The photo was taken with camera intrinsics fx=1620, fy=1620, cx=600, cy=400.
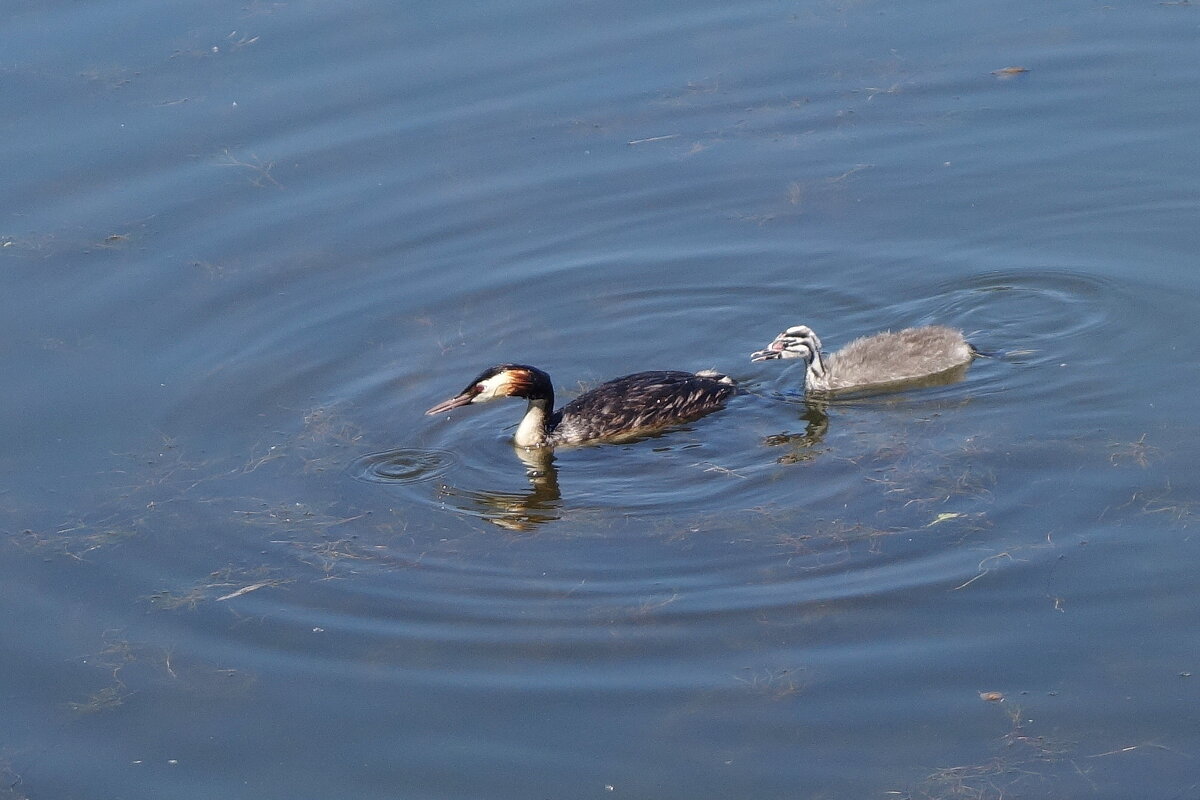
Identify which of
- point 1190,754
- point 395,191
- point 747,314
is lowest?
point 1190,754

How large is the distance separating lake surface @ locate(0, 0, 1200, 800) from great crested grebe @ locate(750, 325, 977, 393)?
0.75 ft

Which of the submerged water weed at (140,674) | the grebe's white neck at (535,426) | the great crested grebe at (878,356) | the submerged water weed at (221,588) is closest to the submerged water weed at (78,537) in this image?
the submerged water weed at (221,588)

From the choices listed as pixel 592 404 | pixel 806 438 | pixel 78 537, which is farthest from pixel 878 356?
pixel 78 537

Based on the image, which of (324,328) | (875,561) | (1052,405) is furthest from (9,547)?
(1052,405)

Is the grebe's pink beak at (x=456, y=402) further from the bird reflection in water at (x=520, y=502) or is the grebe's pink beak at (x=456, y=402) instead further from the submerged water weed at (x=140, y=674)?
the submerged water weed at (x=140, y=674)

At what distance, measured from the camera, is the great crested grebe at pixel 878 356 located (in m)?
11.3

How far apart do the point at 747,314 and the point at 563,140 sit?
321 cm

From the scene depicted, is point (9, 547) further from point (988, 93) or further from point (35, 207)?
point (988, 93)

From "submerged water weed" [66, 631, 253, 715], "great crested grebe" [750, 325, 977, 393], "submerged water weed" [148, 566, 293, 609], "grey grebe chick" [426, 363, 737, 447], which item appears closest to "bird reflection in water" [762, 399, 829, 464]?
"great crested grebe" [750, 325, 977, 393]

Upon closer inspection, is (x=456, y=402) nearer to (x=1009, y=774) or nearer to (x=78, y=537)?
(x=78, y=537)

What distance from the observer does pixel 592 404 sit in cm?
1126

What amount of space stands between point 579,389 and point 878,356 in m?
2.20

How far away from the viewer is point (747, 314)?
12445 mm

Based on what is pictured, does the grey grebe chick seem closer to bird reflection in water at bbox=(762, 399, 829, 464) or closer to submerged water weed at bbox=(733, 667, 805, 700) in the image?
bird reflection in water at bbox=(762, 399, 829, 464)
